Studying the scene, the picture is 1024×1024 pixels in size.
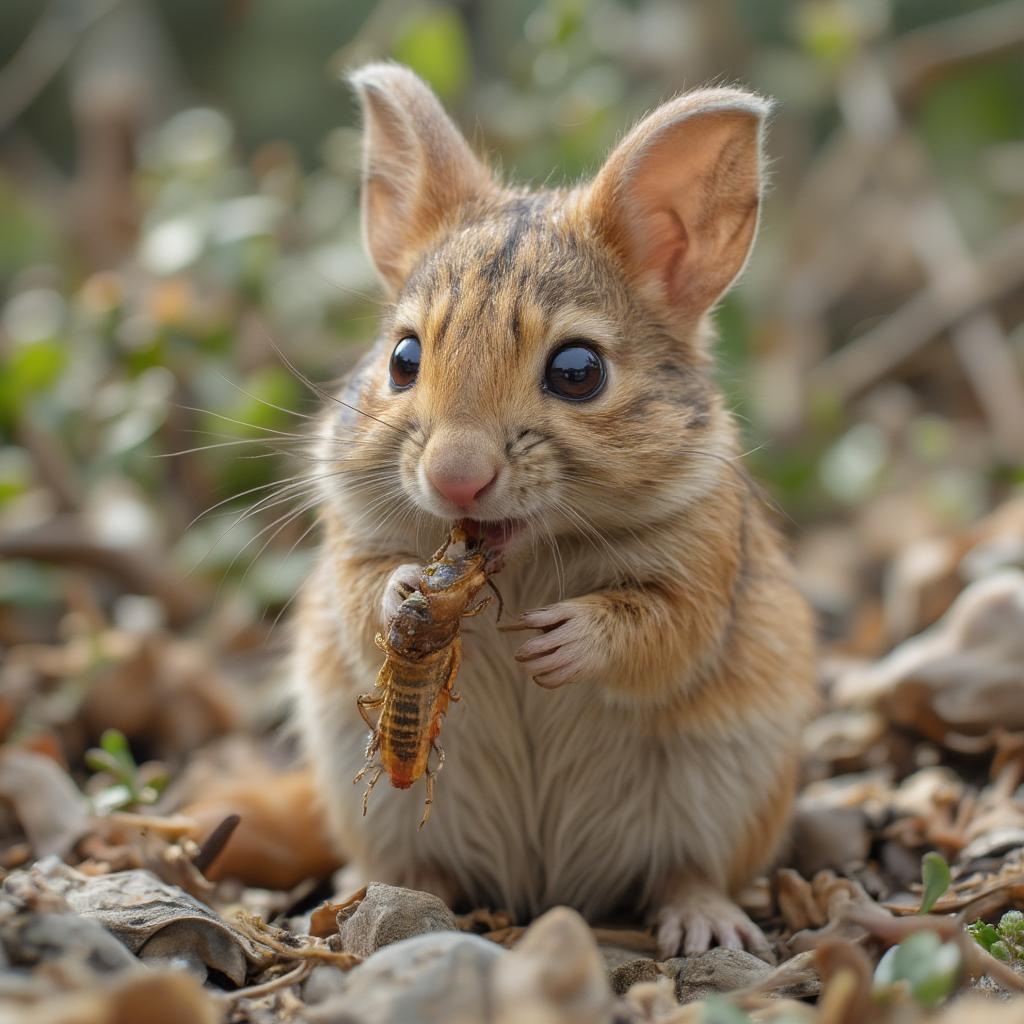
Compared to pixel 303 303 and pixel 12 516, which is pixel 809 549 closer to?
pixel 303 303

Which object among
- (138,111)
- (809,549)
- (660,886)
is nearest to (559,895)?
(660,886)

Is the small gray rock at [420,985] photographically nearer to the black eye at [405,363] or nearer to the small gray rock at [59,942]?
the small gray rock at [59,942]

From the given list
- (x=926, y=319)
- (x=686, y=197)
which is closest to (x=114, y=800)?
(x=686, y=197)

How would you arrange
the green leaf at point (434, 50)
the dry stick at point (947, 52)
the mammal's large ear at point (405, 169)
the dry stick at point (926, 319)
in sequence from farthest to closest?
1. the dry stick at point (947, 52)
2. the dry stick at point (926, 319)
3. the green leaf at point (434, 50)
4. the mammal's large ear at point (405, 169)

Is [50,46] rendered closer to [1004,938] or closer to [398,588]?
[398,588]

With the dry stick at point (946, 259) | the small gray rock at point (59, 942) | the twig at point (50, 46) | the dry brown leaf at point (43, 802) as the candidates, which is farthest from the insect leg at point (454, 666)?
the twig at point (50, 46)

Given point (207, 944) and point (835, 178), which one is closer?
point (207, 944)
